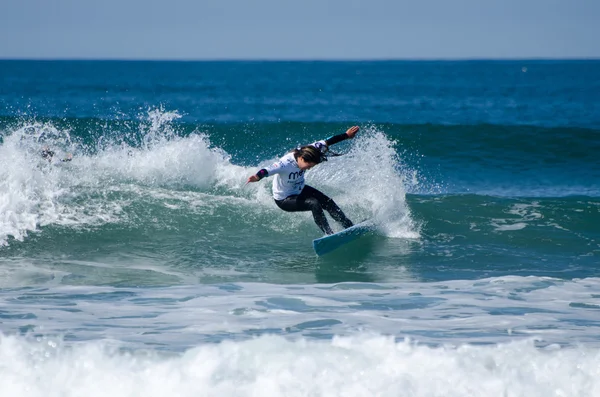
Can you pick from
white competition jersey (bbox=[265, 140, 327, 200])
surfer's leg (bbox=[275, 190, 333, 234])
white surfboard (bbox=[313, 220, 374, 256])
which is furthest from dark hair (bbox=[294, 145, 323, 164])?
white surfboard (bbox=[313, 220, 374, 256])

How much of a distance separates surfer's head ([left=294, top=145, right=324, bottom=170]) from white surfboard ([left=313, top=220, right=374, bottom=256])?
1051 mm

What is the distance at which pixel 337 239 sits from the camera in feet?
33.0

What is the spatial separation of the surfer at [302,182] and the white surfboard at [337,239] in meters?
0.14

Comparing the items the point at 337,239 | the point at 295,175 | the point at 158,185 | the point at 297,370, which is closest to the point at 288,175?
the point at 295,175

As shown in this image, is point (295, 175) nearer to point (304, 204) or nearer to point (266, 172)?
point (304, 204)

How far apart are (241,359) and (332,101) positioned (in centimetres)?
4046

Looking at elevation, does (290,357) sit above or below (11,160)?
below

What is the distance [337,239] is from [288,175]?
3.64 feet

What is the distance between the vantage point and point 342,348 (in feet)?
20.1

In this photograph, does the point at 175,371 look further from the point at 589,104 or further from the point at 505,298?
the point at 589,104

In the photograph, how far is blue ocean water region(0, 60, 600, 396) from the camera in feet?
18.9

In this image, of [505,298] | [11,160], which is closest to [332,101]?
[11,160]

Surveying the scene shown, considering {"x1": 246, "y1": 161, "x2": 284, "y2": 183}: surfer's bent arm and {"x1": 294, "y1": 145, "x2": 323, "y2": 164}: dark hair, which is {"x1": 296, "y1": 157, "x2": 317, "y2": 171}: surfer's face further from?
{"x1": 246, "y1": 161, "x2": 284, "y2": 183}: surfer's bent arm

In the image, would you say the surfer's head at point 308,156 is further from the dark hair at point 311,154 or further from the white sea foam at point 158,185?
the white sea foam at point 158,185
